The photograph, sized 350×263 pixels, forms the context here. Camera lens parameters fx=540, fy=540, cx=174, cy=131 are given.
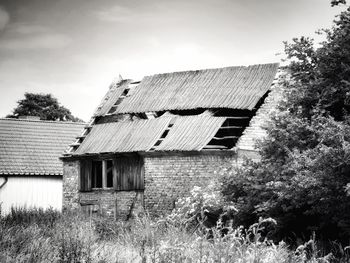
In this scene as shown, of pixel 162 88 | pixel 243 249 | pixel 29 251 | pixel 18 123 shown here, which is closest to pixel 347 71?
pixel 243 249

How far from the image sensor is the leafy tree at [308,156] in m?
13.0

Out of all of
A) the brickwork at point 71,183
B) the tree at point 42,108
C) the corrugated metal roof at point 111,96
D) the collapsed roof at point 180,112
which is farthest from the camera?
the tree at point 42,108

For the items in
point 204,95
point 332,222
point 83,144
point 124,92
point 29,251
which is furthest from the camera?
point 124,92

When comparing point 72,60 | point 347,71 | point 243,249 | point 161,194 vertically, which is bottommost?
point 243,249

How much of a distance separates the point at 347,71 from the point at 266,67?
10558mm

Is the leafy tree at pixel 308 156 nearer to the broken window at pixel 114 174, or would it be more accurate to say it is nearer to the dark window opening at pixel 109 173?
the broken window at pixel 114 174

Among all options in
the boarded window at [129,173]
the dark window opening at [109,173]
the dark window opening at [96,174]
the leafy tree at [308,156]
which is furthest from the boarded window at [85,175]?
the leafy tree at [308,156]

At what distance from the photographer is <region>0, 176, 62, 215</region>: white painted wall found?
30.8 m

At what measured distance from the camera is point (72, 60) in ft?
189

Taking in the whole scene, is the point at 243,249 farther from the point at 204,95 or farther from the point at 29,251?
the point at 204,95

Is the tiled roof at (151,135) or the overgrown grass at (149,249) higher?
the tiled roof at (151,135)

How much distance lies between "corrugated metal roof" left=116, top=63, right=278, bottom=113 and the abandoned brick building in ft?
0.16

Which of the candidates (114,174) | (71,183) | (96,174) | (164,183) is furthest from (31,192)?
(164,183)

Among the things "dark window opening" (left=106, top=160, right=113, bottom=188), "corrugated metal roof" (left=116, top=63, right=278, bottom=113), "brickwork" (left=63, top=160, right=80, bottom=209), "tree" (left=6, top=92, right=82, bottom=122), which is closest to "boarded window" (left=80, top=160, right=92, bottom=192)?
"brickwork" (left=63, top=160, right=80, bottom=209)
